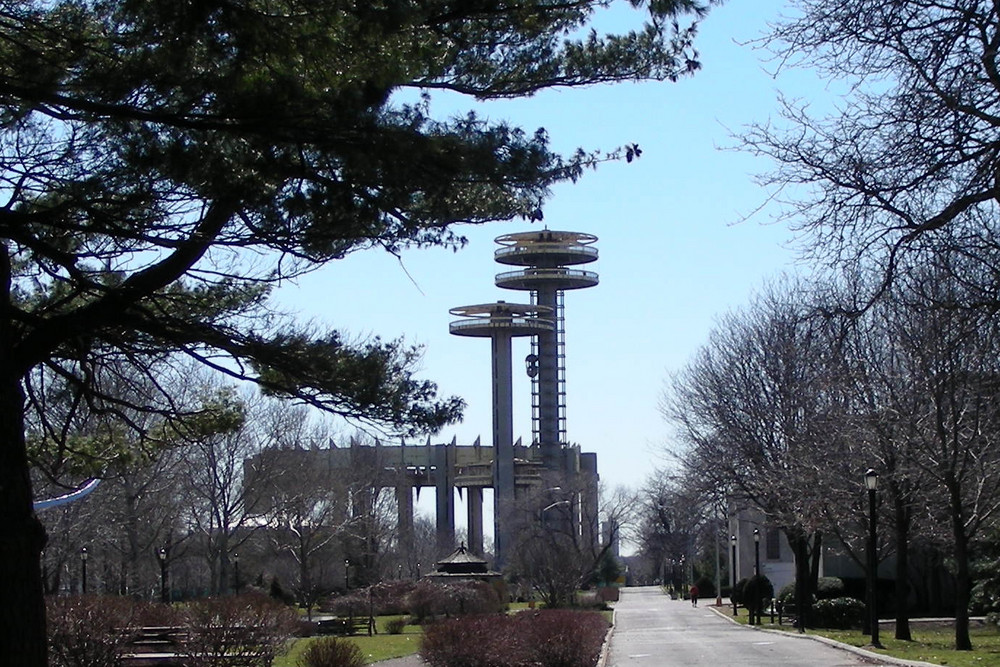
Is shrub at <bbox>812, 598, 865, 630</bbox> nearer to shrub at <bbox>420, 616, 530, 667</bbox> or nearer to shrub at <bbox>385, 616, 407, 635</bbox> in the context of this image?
shrub at <bbox>385, 616, 407, 635</bbox>

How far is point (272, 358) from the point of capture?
14.5 m

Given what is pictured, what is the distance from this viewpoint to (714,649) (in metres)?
29.2

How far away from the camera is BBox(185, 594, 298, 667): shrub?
20547 millimetres

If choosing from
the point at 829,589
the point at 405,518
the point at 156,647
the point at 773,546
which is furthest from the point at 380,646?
the point at 405,518

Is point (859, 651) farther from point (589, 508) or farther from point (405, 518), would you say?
point (405, 518)

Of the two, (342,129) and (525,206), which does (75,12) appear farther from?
(525,206)

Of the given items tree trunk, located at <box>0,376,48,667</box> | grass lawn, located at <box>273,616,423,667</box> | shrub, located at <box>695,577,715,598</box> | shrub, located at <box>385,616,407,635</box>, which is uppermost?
tree trunk, located at <box>0,376,48,667</box>

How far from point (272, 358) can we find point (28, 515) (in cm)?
332

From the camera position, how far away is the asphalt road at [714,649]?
979 inches

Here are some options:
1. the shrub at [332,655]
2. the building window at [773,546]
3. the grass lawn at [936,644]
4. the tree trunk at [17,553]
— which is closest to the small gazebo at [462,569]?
the grass lawn at [936,644]

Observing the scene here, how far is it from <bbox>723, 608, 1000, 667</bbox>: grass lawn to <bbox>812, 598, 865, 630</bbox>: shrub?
740 millimetres

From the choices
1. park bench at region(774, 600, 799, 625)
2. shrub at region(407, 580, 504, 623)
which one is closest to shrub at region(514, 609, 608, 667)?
shrub at region(407, 580, 504, 623)

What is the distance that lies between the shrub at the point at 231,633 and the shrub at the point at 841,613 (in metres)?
22.6

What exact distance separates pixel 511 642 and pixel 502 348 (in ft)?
216
